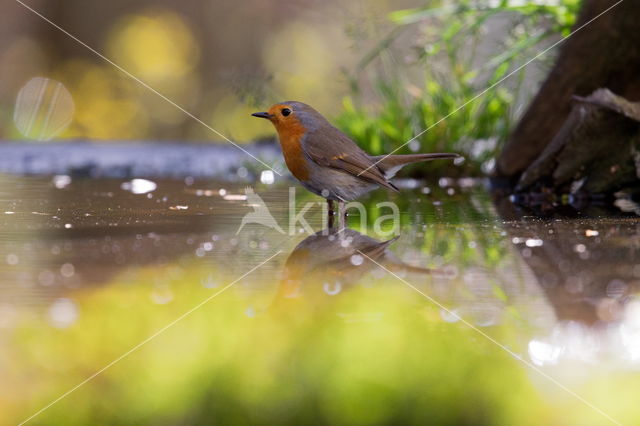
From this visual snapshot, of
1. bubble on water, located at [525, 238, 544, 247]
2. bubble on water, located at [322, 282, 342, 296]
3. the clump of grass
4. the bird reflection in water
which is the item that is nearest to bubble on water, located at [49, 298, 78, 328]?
the bird reflection in water

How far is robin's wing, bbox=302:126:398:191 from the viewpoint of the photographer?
372cm

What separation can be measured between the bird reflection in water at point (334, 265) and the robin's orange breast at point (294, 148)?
0.50 meters

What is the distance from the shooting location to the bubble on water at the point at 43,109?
9.91 m

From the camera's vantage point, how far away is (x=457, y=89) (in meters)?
6.41

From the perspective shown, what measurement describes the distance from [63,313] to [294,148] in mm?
1815

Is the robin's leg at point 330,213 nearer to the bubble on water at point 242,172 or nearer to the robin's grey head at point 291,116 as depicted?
the robin's grey head at point 291,116

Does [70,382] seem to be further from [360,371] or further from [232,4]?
[232,4]

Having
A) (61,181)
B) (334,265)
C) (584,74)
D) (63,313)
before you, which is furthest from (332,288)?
(61,181)

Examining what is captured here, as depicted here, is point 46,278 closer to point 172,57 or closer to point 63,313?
point 63,313

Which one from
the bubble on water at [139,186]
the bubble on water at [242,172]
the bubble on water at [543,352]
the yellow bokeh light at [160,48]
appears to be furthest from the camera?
the yellow bokeh light at [160,48]

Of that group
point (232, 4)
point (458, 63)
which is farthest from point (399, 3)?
point (458, 63)

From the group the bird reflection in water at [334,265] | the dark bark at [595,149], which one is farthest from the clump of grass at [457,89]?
the bird reflection in water at [334,265]

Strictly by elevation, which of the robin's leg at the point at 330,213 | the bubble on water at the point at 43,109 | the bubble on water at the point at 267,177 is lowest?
the robin's leg at the point at 330,213

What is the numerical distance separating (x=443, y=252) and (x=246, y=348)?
4.01 ft
